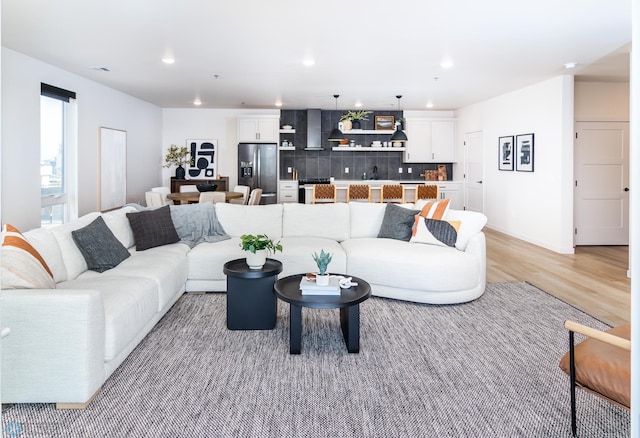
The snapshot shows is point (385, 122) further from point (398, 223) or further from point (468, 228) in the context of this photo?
point (468, 228)

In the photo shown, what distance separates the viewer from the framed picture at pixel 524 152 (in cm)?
725

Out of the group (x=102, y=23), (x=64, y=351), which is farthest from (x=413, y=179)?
(x=64, y=351)

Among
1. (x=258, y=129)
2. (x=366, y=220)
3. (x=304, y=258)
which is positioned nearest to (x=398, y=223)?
(x=366, y=220)

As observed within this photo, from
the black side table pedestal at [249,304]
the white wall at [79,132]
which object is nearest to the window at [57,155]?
the white wall at [79,132]

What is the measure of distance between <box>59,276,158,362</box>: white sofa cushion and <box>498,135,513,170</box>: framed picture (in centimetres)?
670

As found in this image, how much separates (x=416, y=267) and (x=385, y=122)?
23.0 feet

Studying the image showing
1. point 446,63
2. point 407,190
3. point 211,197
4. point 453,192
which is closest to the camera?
point 446,63

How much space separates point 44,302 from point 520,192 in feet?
24.0

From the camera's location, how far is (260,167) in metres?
9.80

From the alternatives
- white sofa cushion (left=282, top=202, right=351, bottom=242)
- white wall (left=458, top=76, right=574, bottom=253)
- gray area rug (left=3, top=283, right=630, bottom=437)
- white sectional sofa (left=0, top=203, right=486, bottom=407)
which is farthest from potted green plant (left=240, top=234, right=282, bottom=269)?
white wall (left=458, top=76, right=574, bottom=253)

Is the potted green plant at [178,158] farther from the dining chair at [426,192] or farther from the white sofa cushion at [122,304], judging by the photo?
the white sofa cushion at [122,304]

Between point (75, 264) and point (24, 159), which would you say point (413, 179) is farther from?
point (75, 264)

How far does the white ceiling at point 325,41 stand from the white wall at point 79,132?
250 mm

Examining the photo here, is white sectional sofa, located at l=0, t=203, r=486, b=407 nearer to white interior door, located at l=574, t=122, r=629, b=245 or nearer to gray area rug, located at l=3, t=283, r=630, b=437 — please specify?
gray area rug, located at l=3, t=283, r=630, b=437
